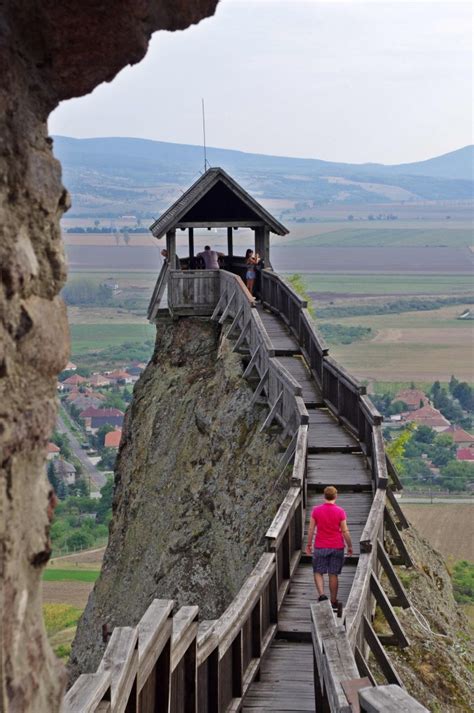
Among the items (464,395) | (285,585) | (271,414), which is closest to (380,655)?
(285,585)

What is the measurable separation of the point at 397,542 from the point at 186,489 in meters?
8.96

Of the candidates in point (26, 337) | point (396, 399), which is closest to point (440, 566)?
point (26, 337)

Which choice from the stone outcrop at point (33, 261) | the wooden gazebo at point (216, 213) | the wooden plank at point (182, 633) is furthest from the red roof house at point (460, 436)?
the stone outcrop at point (33, 261)

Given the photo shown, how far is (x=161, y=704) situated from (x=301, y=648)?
5162mm

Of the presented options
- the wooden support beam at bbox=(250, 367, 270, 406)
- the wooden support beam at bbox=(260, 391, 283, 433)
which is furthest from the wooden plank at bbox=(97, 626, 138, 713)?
the wooden support beam at bbox=(250, 367, 270, 406)

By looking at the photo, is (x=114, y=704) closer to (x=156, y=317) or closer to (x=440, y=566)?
(x=440, y=566)

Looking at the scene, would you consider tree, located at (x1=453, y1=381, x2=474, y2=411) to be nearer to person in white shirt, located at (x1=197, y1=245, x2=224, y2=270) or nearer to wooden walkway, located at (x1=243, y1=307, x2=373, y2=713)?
person in white shirt, located at (x1=197, y1=245, x2=224, y2=270)

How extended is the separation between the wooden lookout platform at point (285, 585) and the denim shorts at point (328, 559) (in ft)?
0.74

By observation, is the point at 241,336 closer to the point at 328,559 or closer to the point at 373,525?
the point at 373,525

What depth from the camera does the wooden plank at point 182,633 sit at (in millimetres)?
8805

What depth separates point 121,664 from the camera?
7145mm

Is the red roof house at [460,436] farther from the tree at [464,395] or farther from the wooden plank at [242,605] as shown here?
the wooden plank at [242,605]

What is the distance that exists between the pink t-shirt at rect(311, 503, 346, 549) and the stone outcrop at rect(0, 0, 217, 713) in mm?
7801

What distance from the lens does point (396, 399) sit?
161875 millimetres
